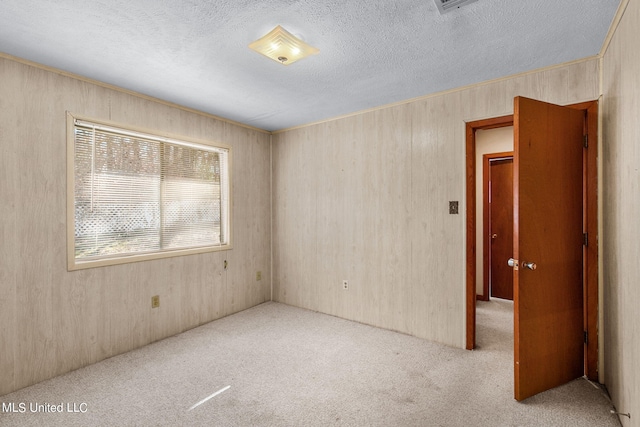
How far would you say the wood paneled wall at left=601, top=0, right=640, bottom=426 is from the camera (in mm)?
1544

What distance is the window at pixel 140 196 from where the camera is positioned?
2.56 meters

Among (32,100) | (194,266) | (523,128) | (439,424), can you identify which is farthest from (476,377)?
(32,100)

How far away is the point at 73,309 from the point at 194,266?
111 cm

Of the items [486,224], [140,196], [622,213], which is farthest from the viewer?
[486,224]

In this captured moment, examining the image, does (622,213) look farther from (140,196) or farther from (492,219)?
(140,196)

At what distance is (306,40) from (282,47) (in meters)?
0.16

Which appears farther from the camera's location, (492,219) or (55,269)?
(492,219)

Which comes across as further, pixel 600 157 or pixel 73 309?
pixel 73 309

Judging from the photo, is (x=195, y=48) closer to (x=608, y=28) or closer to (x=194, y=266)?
(x=194, y=266)

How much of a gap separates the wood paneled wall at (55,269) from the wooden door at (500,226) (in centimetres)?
404

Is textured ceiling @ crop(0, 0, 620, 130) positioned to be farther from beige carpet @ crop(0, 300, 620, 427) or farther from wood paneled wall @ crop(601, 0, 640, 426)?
beige carpet @ crop(0, 300, 620, 427)

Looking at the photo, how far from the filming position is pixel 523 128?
2.04 m

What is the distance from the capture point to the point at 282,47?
200 centimetres

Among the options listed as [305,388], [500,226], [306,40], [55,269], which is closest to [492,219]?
[500,226]
